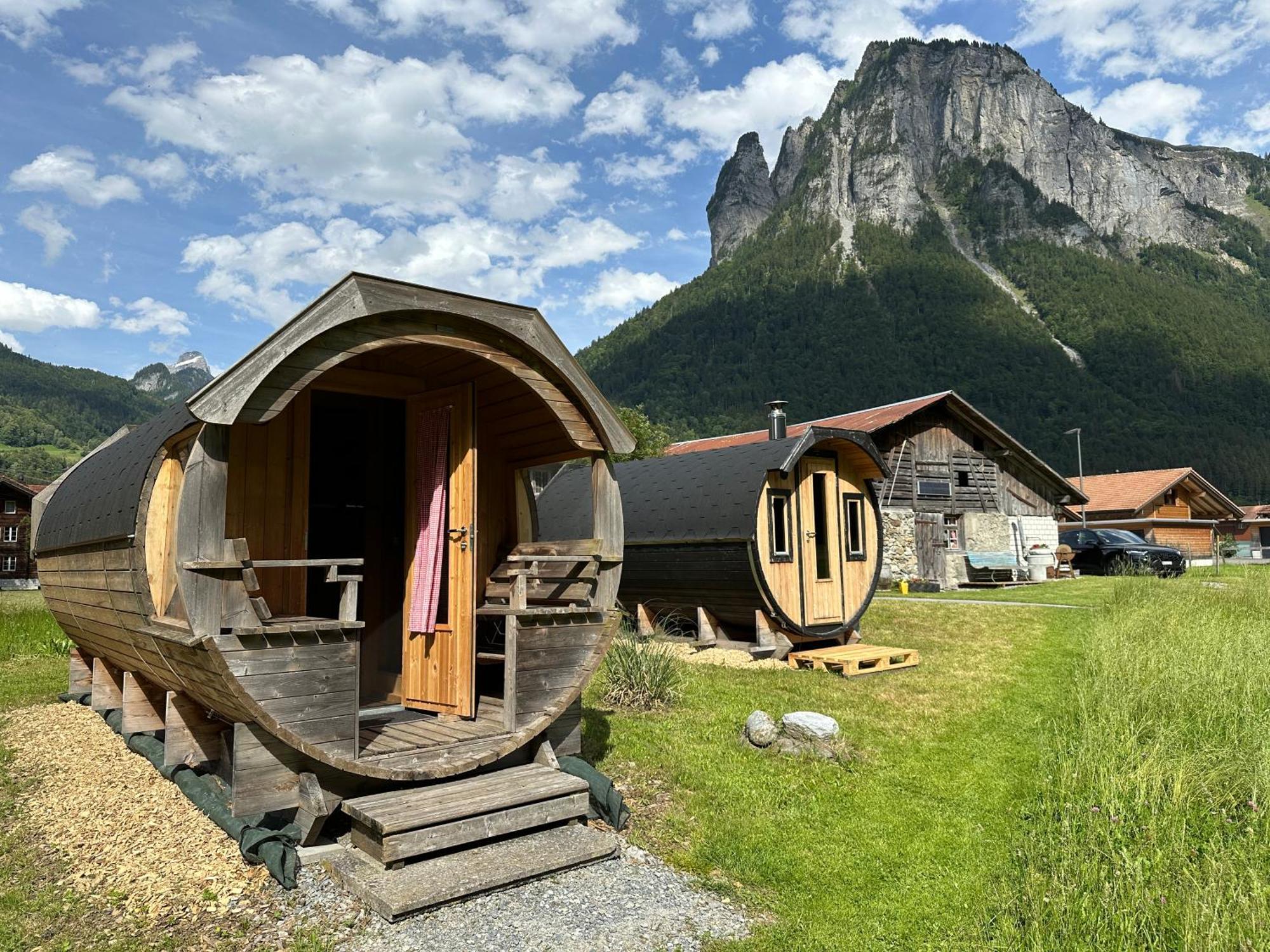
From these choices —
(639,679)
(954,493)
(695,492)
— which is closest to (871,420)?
(954,493)

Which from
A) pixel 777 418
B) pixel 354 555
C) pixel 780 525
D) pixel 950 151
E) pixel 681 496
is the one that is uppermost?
pixel 950 151

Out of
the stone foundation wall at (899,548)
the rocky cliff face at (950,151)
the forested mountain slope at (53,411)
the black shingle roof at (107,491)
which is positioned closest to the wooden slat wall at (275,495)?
the black shingle roof at (107,491)

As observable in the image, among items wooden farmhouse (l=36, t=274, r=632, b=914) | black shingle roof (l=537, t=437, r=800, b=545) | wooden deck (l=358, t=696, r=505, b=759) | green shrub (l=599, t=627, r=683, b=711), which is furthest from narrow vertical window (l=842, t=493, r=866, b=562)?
wooden deck (l=358, t=696, r=505, b=759)

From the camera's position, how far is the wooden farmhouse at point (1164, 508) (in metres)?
35.3

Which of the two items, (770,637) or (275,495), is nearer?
(275,495)

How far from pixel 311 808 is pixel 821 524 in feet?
29.6

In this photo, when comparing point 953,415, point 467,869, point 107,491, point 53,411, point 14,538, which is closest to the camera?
point 467,869

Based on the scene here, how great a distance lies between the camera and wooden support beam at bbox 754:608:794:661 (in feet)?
36.4

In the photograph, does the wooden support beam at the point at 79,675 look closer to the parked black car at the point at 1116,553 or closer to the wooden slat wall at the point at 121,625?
the wooden slat wall at the point at 121,625

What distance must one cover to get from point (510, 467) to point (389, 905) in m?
3.92

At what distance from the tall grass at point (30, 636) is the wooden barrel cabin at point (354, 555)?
534cm

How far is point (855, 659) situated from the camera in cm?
1028

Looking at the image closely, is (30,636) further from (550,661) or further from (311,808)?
(550,661)

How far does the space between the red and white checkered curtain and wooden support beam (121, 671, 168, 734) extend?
2.62m
